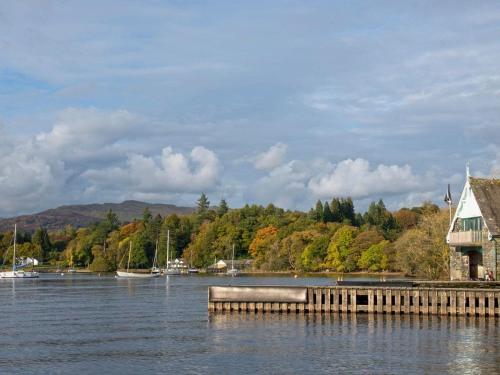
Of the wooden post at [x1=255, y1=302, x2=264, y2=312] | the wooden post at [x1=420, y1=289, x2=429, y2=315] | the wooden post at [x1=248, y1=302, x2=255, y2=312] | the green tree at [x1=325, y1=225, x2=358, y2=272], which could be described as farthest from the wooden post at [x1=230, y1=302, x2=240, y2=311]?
the green tree at [x1=325, y1=225, x2=358, y2=272]

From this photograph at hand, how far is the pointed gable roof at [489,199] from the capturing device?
2584 inches

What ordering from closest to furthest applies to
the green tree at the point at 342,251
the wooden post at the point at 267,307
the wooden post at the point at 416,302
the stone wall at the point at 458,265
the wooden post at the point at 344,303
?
the wooden post at the point at 416,302 < the wooden post at the point at 344,303 < the wooden post at the point at 267,307 < the stone wall at the point at 458,265 < the green tree at the point at 342,251

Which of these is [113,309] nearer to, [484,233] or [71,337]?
[71,337]

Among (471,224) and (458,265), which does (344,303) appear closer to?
(458,265)

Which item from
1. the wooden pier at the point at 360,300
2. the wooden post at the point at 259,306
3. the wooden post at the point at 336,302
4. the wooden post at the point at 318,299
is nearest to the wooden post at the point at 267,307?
the wooden pier at the point at 360,300

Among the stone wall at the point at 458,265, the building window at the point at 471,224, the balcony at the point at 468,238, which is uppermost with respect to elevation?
the building window at the point at 471,224

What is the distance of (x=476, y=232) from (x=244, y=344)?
32.3 m

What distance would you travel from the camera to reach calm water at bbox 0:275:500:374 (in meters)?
37.9

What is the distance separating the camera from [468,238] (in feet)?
224

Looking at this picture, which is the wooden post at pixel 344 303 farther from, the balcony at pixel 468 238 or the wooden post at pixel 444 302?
the balcony at pixel 468 238

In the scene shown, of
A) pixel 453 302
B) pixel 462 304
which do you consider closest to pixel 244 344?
pixel 453 302

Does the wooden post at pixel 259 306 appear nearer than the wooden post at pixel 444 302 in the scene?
No

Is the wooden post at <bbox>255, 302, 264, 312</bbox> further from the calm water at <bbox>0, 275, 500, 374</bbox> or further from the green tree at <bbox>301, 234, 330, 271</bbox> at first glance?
the green tree at <bbox>301, 234, 330, 271</bbox>

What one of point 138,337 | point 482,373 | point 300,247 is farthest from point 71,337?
point 300,247
